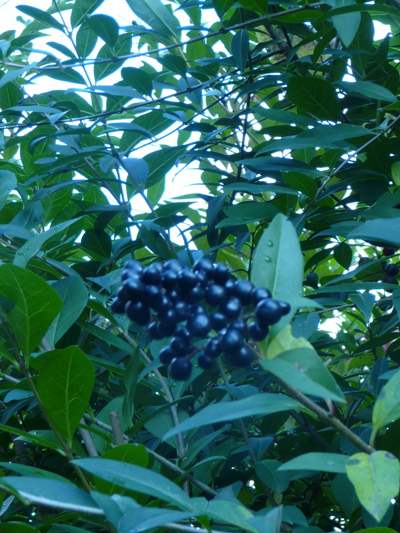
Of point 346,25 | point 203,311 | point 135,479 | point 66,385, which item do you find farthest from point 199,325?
point 346,25

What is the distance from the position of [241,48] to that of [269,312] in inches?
39.1

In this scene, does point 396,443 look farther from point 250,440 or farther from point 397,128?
point 397,128

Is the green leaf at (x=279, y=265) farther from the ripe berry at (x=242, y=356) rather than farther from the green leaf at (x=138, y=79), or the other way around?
the green leaf at (x=138, y=79)

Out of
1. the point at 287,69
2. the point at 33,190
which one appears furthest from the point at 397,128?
the point at 33,190

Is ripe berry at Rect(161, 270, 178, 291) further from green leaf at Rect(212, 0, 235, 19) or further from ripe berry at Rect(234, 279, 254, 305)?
green leaf at Rect(212, 0, 235, 19)

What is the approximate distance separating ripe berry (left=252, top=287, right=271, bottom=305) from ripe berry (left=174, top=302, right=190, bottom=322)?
8cm

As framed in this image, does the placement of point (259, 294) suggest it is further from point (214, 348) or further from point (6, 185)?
point (6, 185)

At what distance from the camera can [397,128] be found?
135cm

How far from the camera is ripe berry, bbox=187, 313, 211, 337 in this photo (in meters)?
0.61

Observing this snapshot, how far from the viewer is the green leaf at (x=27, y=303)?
2.79ft

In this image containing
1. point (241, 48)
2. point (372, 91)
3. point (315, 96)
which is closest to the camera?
point (372, 91)

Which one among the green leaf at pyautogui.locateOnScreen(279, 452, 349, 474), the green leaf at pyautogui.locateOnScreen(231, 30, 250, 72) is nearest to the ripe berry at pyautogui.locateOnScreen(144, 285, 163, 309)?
the green leaf at pyautogui.locateOnScreen(279, 452, 349, 474)

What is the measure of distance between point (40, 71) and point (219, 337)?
3.89ft

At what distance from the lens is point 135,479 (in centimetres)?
62
